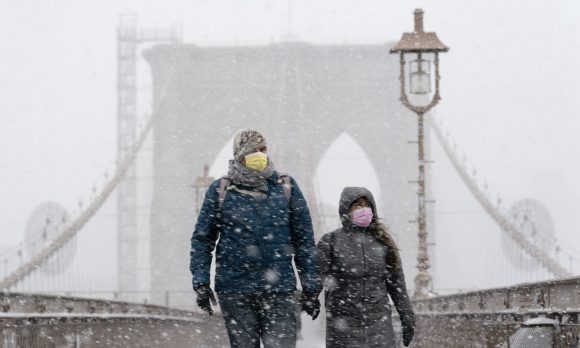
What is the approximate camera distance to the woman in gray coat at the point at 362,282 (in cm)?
566

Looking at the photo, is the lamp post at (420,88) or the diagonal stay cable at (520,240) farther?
the diagonal stay cable at (520,240)

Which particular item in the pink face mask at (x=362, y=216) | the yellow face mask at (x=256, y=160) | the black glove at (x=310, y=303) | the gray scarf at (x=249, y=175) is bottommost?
the black glove at (x=310, y=303)

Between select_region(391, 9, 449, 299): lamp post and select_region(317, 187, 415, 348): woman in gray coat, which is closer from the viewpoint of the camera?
select_region(317, 187, 415, 348): woman in gray coat

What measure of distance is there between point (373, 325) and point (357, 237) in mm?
381

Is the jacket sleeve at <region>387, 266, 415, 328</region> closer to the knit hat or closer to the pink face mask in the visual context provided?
the pink face mask

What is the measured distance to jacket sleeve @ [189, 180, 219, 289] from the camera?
5102 mm

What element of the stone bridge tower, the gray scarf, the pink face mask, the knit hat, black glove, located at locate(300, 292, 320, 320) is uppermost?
the stone bridge tower

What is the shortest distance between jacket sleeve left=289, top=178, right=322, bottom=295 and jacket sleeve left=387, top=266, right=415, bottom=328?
65 centimetres

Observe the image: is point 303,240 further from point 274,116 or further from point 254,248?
point 274,116

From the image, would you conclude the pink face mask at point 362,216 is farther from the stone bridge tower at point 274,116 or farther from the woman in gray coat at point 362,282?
the stone bridge tower at point 274,116

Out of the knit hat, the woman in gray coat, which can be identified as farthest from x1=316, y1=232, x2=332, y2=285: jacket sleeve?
the knit hat

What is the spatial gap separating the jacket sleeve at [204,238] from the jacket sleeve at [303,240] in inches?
11.8

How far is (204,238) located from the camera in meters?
5.17

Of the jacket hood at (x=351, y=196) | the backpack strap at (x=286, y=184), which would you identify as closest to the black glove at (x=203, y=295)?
the backpack strap at (x=286, y=184)
